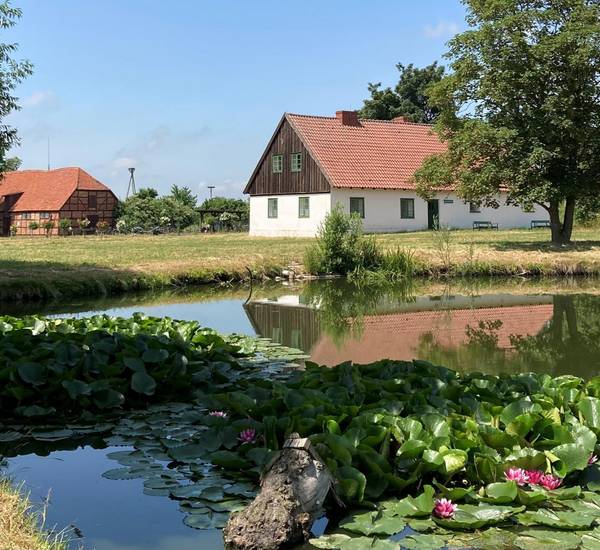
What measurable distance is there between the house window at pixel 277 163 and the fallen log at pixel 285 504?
3696 centimetres

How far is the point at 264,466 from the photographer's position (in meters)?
5.03

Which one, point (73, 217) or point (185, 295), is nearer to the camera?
point (185, 295)

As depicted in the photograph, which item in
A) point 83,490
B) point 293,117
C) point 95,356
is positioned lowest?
point 83,490

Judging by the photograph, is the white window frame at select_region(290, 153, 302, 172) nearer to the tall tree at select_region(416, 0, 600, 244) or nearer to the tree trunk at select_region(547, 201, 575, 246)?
the tall tree at select_region(416, 0, 600, 244)

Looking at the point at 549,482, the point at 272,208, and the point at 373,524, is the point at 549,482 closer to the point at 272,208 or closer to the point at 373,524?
the point at 373,524

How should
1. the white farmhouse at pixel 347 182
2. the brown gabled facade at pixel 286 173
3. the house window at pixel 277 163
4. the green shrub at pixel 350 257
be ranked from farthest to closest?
the house window at pixel 277 163
the brown gabled facade at pixel 286 173
the white farmhouse at pixel 347 182
the green shrub at pixel 350 257

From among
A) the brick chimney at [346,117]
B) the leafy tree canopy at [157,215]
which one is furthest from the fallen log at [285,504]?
the leafy tree canopy at [157,215]

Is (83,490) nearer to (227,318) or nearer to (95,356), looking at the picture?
(95,356)

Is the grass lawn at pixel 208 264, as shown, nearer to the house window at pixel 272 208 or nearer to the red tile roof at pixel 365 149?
the red tile roof at pixel 365 149

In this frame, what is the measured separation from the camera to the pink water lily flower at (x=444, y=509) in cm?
463

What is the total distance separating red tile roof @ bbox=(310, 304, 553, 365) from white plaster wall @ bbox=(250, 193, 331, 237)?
20.9 m

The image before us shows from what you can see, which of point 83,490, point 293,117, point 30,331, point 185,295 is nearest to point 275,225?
point 293,117

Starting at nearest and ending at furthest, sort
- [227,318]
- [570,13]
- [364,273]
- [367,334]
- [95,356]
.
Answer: [95,356], [367,334], [227,318], [364,273], [570,13]

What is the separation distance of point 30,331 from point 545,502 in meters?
5.93
